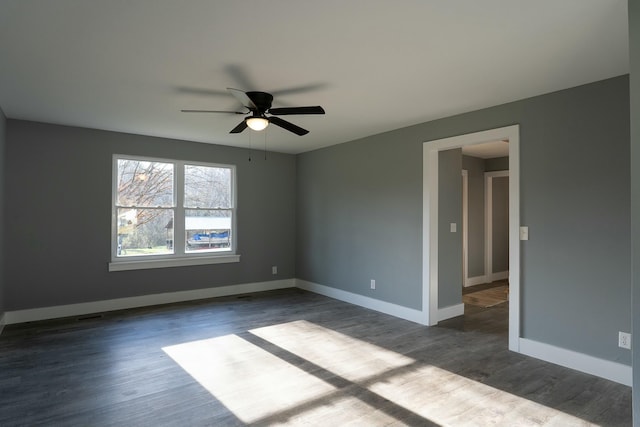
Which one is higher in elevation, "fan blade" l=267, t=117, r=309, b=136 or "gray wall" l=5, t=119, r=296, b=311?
"fan blade" l=267, t=117, r=309, b=136

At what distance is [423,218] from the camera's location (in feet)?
14.9

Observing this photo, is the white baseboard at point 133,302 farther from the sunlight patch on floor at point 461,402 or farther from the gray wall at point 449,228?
the sunlight patch on floor at point 461,402

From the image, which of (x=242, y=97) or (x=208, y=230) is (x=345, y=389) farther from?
(x=208, y=230)

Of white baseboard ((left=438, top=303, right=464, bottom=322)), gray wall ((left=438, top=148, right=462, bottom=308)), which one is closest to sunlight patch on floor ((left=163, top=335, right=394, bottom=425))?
white baseboard ((left=438, top=303, right=464, bottom=322))

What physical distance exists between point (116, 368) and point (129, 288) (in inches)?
90.0

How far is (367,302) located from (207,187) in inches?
124

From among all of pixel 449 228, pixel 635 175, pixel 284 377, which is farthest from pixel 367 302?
pixel 635 175

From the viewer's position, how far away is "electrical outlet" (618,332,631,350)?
2904 millimetres

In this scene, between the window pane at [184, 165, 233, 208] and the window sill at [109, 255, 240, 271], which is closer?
the window sill at [109, 255, 240, 271]

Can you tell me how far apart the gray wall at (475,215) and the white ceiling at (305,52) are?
342cm

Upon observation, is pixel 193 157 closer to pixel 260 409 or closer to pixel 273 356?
pixel 273 356

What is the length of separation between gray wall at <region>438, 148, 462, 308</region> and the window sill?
334 centimetres

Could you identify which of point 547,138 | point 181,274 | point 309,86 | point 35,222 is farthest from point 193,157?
point 547,138

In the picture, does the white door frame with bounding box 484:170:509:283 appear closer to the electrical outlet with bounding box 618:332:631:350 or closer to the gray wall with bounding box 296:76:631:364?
the gray wall with bounding box 296:76:631:364
